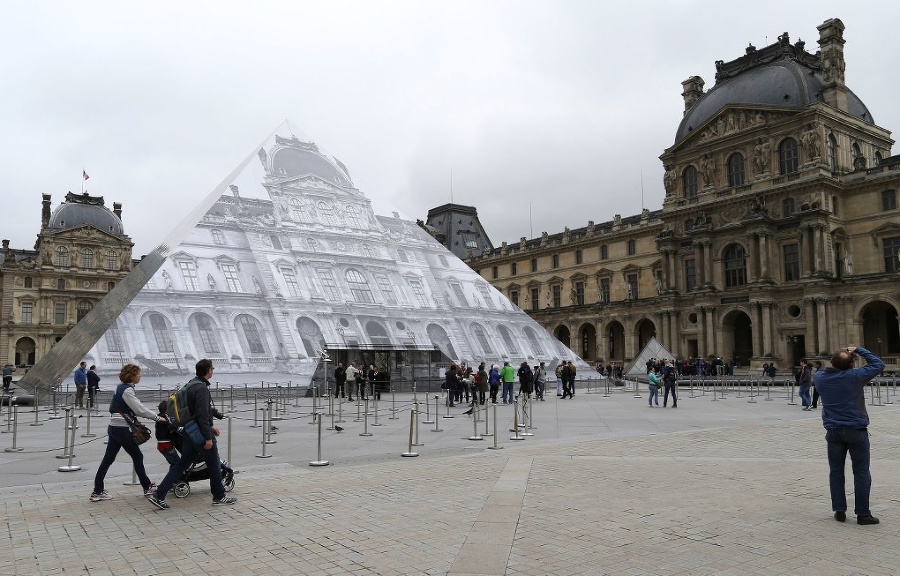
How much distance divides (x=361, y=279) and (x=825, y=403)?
21067mm

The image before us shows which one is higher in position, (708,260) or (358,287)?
(708,260)

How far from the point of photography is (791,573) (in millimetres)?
4609

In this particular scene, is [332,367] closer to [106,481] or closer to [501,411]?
[501,411]

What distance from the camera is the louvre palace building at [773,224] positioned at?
39750 mm

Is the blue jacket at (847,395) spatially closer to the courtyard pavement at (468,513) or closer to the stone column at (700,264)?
the courtyard pavement at (468,513)

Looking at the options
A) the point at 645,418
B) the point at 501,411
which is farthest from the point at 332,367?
the point at 645,418

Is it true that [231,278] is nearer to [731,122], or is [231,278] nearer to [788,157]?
[788,157]

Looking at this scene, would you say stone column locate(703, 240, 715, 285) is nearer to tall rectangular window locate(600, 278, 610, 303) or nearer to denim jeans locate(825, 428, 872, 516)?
tall rectangular window locate(600, 278, 610, 303)

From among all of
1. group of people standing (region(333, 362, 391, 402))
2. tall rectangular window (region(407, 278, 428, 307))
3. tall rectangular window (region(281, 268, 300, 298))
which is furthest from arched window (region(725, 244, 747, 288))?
tall rectangular window (region(281, 268, 300, 298))

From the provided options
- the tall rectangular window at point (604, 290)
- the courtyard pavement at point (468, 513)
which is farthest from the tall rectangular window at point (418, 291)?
the tall rectangular window at point (604, 290)

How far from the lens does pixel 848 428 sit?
19.4ft

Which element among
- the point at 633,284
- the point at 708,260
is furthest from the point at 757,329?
the point at 633,284

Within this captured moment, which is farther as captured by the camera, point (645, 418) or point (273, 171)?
point (273, 171)

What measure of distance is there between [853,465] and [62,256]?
251 feet
